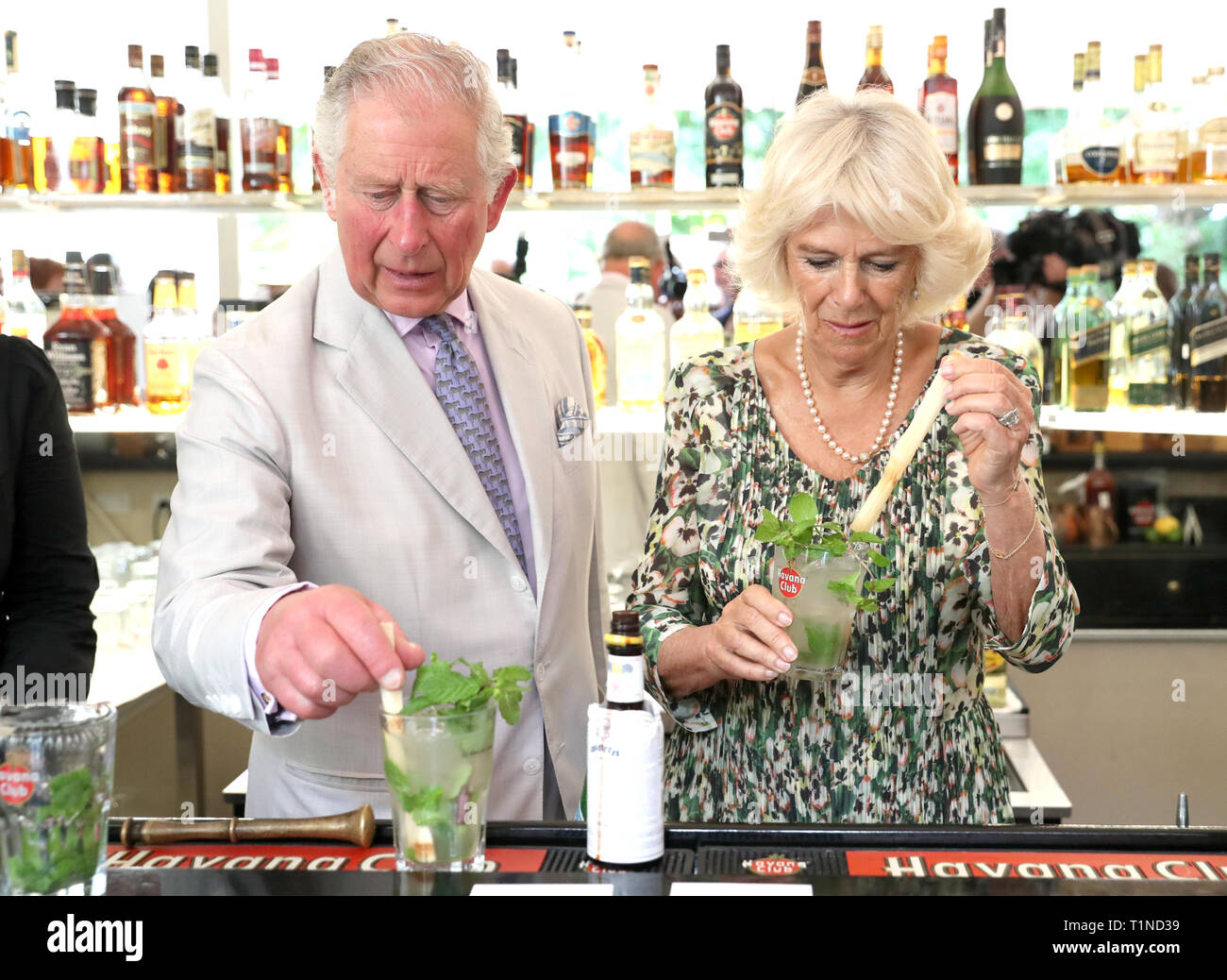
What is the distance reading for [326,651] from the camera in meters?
1.06

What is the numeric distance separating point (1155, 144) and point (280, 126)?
1947 mm

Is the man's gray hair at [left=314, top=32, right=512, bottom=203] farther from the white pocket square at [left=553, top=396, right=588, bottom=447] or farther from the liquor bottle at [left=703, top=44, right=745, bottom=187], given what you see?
the liquor bottle at [left=703, top=44, right=745, bottom=187]

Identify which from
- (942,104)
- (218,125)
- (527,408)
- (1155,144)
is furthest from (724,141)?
(527,408)

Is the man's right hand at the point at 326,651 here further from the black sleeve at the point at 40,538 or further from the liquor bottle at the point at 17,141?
the liquor bottle at the point at 17,141

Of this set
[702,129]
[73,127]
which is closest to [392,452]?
[73,127]

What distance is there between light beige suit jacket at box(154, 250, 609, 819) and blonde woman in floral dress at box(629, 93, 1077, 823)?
15cm

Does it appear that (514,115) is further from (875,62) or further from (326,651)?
(326,651)

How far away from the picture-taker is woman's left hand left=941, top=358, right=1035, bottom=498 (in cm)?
142

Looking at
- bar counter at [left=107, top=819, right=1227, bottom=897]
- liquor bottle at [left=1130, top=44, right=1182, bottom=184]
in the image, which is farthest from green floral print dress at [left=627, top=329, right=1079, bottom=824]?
liquor bottle at [left=1130, top=44, right=1182, bottom=184]

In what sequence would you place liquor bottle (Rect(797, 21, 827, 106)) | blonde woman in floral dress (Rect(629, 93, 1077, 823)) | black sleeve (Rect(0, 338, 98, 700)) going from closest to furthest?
blonde woman in floral dress (Rect(629, 93, 1077, 823))
black sleeve (Rect(0, 338, 98, 700))
liquor bottle (Rect(797, 21, 827, 106))

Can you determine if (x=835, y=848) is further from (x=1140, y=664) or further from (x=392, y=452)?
(x=1140, y=664)

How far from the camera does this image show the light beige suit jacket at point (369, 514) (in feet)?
4.92
